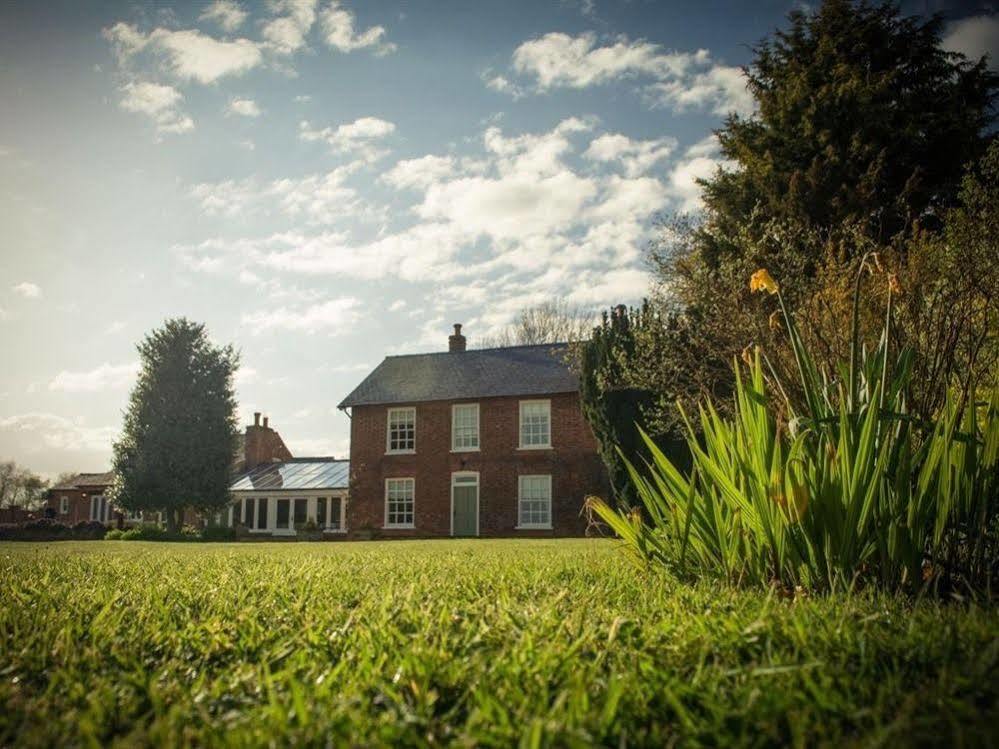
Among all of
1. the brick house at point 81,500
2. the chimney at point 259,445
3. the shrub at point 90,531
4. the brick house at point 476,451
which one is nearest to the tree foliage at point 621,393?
the brick house at point 476,451

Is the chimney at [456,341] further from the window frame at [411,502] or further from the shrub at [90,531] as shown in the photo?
the shrub at [90,531]

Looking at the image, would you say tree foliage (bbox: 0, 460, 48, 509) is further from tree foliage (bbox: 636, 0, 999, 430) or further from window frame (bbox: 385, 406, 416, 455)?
tree foliage (bbox: 636, 0, 999, 430)

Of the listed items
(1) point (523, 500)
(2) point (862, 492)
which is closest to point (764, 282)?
(2) point (862, 492)

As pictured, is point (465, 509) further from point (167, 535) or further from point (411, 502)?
point (167, 535)

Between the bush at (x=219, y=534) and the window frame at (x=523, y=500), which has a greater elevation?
the window frame at (x=523, y=500)

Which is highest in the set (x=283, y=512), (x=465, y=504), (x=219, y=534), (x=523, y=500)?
(x=523, y=500)

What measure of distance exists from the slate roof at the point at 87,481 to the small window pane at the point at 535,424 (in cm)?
3701

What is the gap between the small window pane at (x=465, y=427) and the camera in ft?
82.6

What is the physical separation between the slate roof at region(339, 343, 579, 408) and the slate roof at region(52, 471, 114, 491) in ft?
100

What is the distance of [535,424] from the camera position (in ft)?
80.1

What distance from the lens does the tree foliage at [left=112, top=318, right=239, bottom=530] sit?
2670 cm

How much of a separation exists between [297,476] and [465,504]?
14158 millimetres

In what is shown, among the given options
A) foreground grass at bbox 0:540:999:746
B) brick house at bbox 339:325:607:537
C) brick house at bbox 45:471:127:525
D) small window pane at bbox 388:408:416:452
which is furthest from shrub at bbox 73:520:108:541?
foreground grass at bbox 0:540:999:746

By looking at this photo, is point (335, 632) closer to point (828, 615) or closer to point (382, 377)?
point (828, 615)
